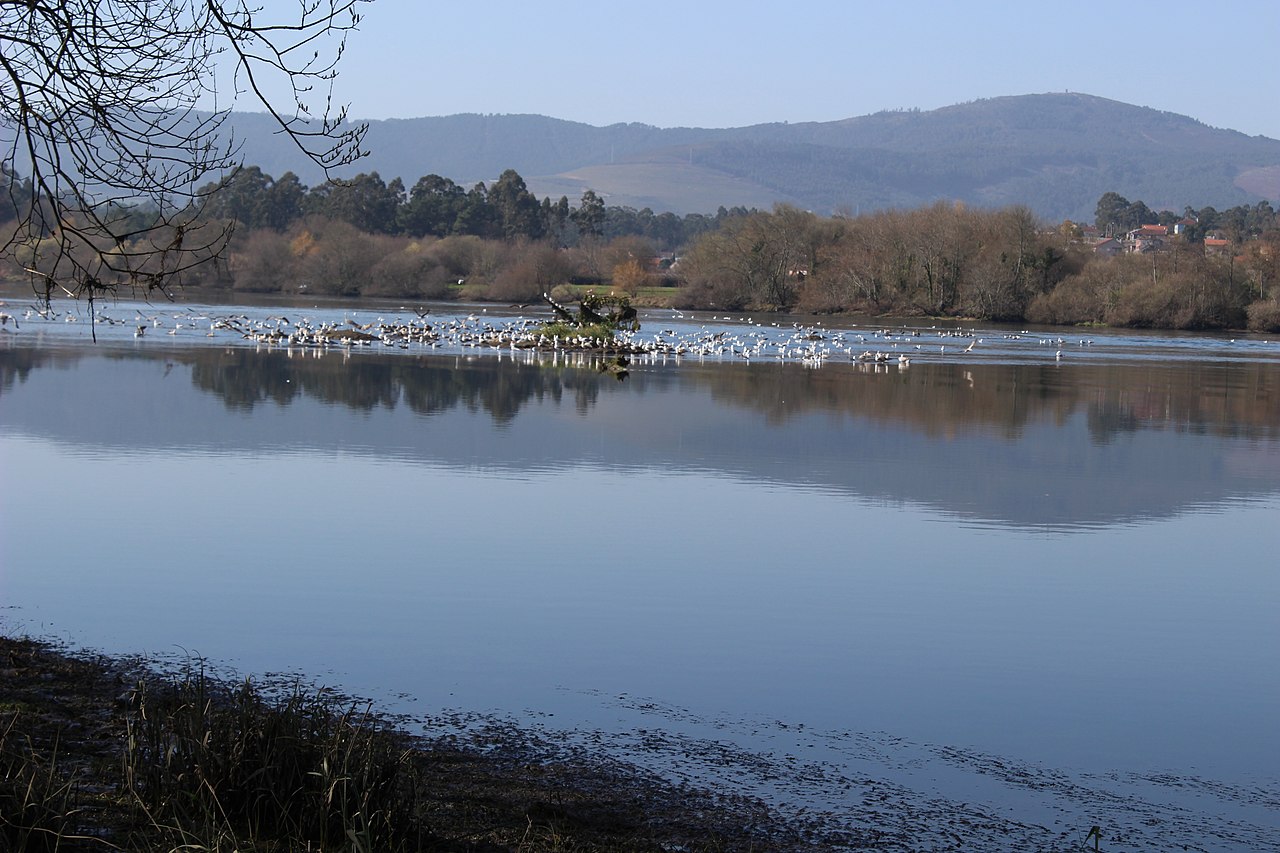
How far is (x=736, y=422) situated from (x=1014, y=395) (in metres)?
9.49

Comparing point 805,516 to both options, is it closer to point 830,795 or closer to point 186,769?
point 830,795

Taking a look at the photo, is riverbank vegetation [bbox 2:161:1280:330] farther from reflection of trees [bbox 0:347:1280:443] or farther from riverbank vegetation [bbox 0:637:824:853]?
riverbank vegetation [bbox 0:637:824:853]

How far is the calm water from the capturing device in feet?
24.4

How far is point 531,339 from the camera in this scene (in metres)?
41.1

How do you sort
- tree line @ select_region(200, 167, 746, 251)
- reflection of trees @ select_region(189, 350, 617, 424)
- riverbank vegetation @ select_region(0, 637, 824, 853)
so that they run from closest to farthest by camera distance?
riverbank vegetation @ select_region(0, 637, 824, 853) < reflection of trees @ select_region(189, 350, 617, 424) < tree line @ select_region(200, 167, 746, 251)

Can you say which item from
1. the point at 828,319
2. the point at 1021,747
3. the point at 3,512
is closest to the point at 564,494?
the point at 3,512

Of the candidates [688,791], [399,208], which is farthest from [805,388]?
[399,208]

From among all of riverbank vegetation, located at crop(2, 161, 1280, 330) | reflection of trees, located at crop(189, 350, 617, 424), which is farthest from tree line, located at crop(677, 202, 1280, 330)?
reflection of trees, located at crop(189, 350, 617, 424)

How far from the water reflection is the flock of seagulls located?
4705 millimetres

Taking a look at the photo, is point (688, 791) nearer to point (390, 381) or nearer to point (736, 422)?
point (736, 422)

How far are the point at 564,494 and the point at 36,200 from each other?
9.01 meters

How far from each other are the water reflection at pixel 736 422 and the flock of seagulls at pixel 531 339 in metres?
4.70

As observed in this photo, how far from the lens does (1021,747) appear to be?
24.1ft

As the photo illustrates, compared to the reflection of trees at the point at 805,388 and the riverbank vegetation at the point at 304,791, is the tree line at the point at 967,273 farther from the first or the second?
the riverbank vegetation at the point at 304,791
